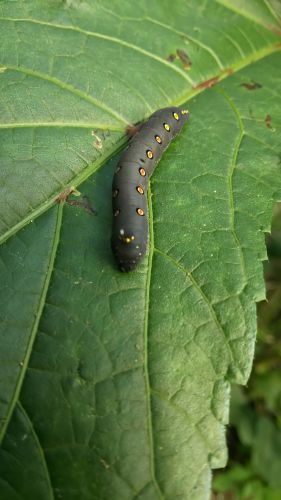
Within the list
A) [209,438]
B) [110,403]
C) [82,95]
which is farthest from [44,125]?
[209,438]

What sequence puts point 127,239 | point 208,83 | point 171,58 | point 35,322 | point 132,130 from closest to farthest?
1. point 35,322
2. point 127,239
3. point 132,130
4. point 171,58
5. point 208,83

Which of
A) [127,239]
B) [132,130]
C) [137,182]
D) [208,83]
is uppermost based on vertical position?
[208,83]

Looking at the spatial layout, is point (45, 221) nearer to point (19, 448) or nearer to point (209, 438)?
point (19, 448)

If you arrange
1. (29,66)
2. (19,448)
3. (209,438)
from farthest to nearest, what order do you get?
1. (29,66)
2. (209,438)
3. (19,448)

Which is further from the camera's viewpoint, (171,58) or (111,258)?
(171,58)

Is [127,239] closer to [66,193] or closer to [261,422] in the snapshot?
[66,193]

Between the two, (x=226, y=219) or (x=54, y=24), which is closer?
(x=226, y=219)

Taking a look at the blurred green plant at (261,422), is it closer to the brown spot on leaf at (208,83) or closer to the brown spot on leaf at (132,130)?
the brown spot on leaf at (208,83)

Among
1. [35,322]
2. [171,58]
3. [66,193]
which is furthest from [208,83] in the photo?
[35,322]

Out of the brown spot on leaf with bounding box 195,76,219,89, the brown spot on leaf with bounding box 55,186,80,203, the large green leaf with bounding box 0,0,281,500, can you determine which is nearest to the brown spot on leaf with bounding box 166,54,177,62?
the large green leaf with bounding box 0,0,281,500
